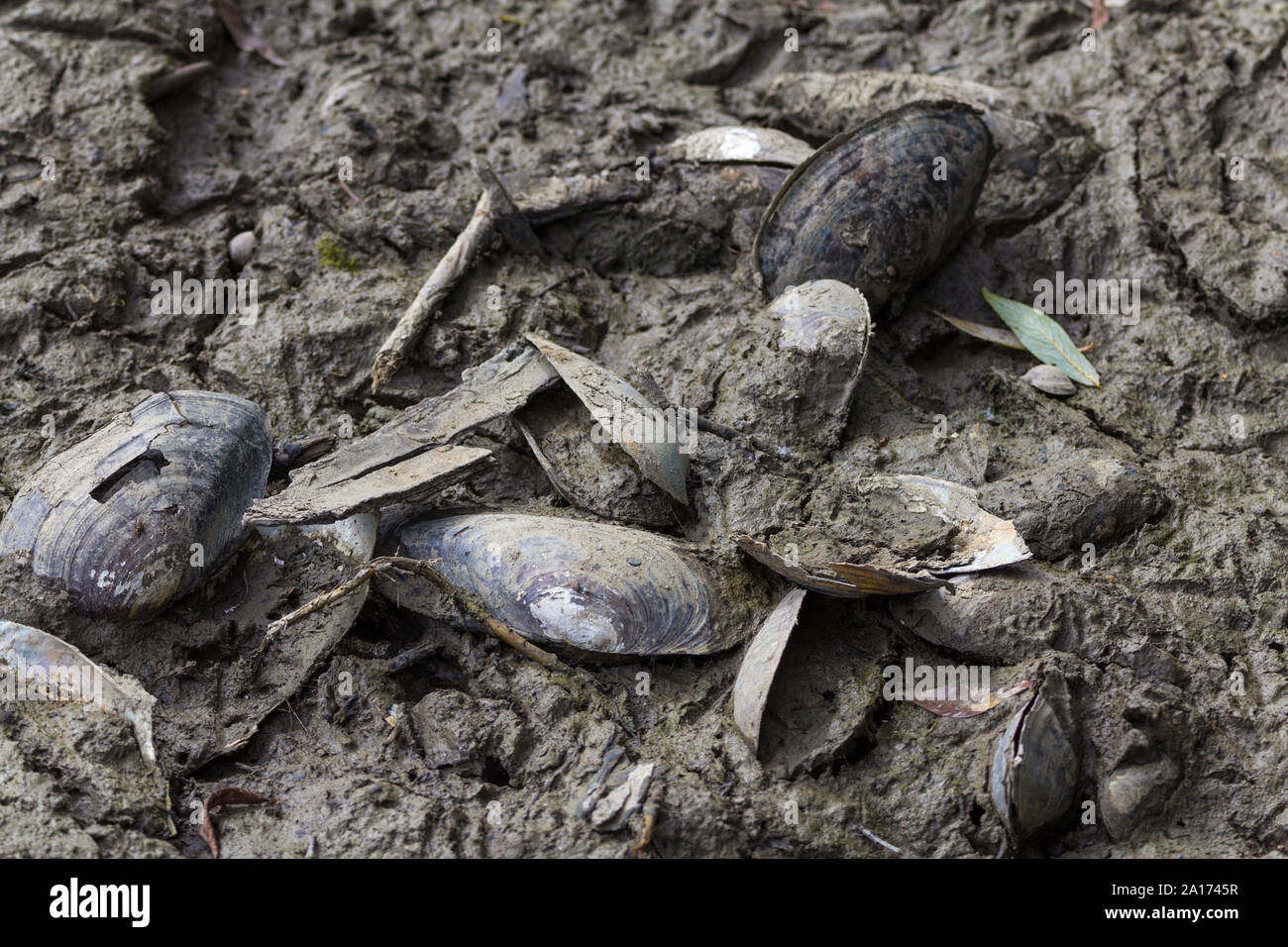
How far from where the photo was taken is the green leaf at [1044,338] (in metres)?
4.05

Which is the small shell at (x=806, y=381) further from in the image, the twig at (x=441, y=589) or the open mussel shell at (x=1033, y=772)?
the open mussel shell at (x=1033, y=772)

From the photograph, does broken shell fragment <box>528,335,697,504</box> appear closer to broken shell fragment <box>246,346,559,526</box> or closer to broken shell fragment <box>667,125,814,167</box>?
broken shell fragment <box>246,346,559,526</box>

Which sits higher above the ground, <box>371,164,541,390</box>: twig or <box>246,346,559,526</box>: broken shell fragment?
<box>371,164,541,390</box>: twig

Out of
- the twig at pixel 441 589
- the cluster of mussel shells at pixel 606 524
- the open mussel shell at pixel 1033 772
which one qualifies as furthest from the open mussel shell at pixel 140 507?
the open mussel shell at pixel 1033 772

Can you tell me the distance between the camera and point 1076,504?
11.3 feet

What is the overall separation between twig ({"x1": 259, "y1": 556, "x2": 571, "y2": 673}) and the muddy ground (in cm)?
6

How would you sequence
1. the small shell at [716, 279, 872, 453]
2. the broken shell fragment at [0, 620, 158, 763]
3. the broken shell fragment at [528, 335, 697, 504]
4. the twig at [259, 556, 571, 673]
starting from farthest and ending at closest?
the small shell at [716, 279, 872, 453], the broken shell fragment at [528, 335, 697, 504], the twig at [259, 556, 571, 673], the broken shell fragment at [0, 620, 158, 763]

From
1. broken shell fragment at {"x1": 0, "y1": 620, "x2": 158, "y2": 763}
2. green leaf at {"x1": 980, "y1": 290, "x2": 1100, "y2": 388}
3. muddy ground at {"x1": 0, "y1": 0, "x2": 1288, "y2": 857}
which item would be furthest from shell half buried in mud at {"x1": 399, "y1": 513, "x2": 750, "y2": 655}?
green leaf at {"x1": 980, "y1": 290, "x2": 1100, "y2": 388}

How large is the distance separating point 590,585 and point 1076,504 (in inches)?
64.5

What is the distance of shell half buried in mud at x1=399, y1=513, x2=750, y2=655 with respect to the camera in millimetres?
3109

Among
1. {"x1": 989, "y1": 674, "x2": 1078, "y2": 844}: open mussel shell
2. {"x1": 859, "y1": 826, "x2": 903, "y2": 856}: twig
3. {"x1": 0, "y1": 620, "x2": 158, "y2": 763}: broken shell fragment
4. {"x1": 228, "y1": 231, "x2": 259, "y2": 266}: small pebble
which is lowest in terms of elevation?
{"x1": 859, "y1": 826, "x2": 903, "y2": 856}: twig

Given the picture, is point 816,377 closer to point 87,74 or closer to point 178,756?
point 178,756

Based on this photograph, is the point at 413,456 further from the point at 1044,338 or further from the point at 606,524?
the point at 1044,338

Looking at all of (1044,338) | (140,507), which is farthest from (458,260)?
(1044,338)
